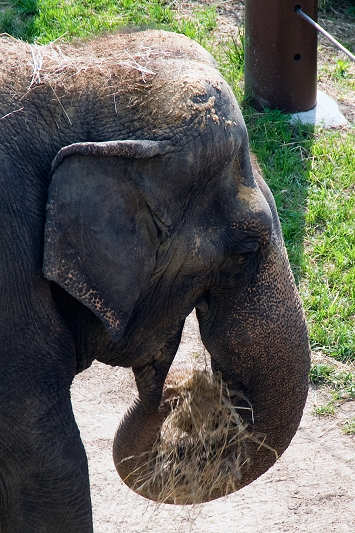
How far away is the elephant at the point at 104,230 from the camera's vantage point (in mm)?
2369

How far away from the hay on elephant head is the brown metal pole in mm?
3761

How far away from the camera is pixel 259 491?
4043 mm

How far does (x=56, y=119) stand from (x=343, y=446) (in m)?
2.51

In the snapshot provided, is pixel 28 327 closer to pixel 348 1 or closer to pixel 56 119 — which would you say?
pixel 56 119

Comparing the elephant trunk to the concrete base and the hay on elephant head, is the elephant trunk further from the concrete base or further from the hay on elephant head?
the concrete base

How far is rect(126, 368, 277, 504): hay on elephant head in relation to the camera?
291 centimetres

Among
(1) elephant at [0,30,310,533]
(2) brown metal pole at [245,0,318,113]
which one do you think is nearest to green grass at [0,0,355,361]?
(2) brown metal pole at [245,0,318,113]

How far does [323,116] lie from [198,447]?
399 cm

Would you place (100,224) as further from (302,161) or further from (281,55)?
(281,55)

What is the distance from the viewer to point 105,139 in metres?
2.42

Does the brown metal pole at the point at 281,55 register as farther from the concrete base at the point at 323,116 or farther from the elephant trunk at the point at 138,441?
the elephant trunk at the point at 138,441

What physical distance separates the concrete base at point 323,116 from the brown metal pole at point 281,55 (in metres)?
0.06

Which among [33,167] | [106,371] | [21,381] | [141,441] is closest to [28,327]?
[21,381]

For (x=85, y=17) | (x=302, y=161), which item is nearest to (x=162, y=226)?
(x=302, y=161)
